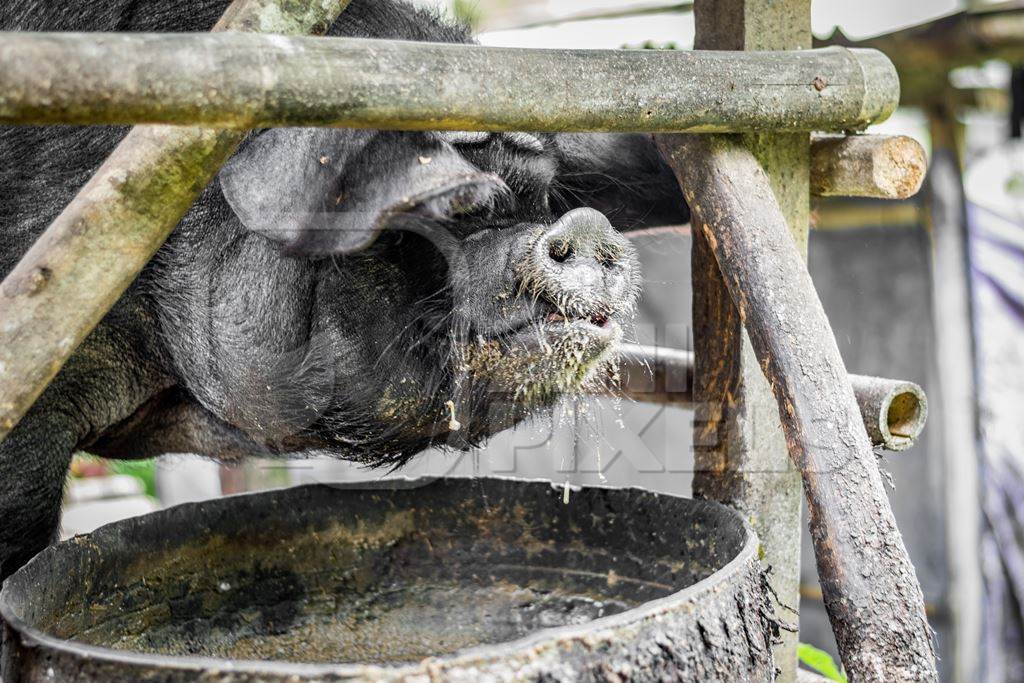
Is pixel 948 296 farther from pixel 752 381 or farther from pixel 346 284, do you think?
pixel 346 284

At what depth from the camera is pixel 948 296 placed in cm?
442

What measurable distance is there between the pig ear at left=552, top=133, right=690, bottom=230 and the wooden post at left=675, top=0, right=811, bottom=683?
328mm

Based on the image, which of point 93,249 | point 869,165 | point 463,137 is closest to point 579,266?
point 463,137

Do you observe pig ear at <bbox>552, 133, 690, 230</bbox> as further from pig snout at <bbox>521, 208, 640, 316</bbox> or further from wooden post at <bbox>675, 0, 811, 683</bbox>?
pig snout at <bbox>521, 208, 640, 316</bbox>

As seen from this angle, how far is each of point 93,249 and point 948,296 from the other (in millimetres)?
3858

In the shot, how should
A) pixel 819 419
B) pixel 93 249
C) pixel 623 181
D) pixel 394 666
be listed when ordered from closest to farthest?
pixel 394 666 < pixel 93 249 < pixel 819 419 < pixel 623 181

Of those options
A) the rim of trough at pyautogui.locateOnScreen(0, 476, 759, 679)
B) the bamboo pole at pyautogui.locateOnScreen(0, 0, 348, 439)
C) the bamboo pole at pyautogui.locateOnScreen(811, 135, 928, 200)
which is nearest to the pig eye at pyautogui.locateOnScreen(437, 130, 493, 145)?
the bamboo pole at pyautogui.locateOnScreen(0, 0, 348, 439)

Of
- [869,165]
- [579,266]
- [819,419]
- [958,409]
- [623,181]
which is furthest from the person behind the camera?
[958,409]

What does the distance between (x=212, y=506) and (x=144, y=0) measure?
38.9 inches

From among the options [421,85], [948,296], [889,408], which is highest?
[421,85]

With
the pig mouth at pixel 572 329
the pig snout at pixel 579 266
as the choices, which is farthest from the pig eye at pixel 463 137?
the pig mouth at pixel 572 329

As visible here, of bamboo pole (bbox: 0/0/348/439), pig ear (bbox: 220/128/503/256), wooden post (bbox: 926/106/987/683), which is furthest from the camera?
wooden post (bbox: 926/106/987/683)

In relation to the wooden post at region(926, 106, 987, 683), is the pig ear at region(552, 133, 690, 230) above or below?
above

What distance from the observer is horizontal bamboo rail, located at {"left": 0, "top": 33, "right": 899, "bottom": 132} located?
3.43ft
